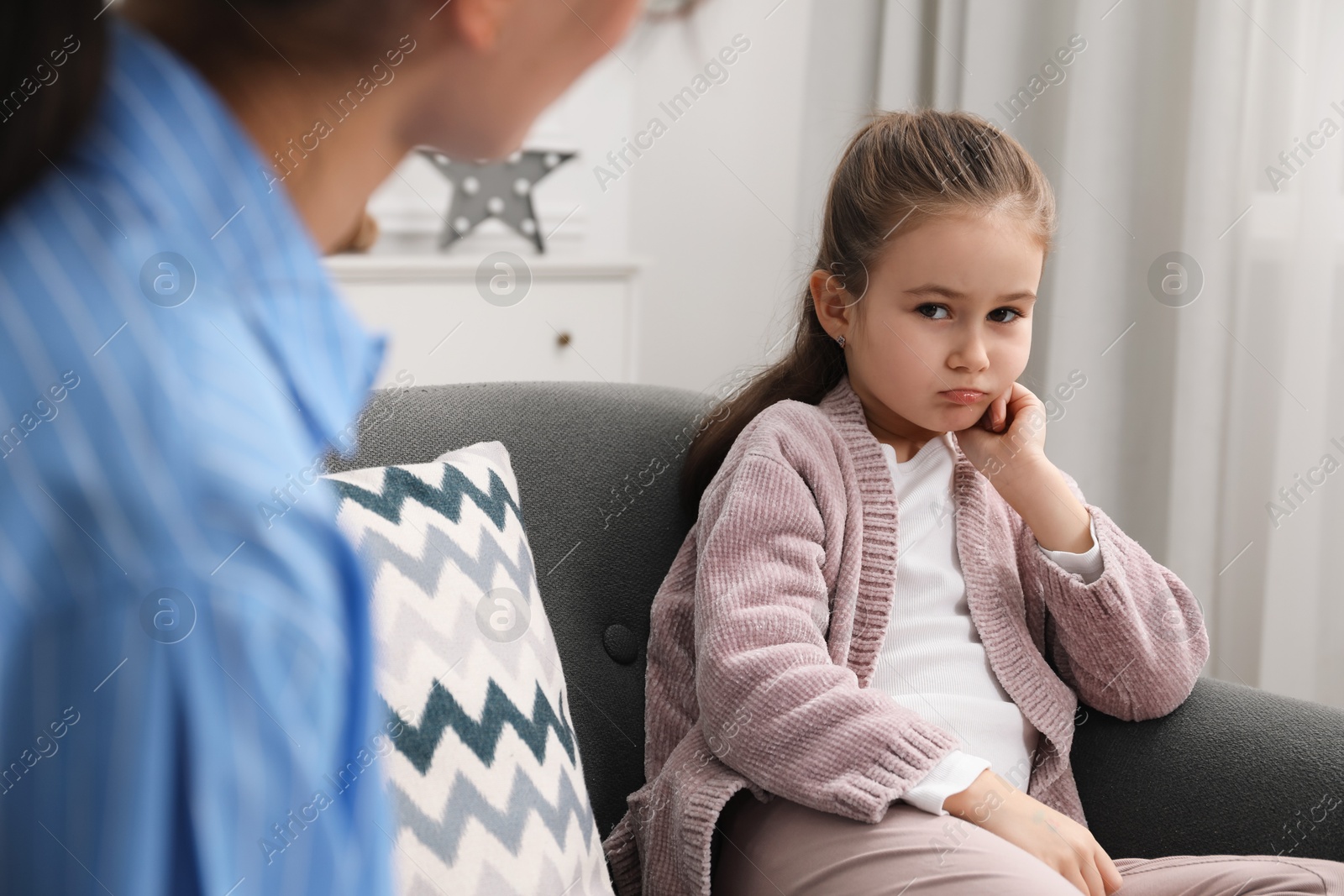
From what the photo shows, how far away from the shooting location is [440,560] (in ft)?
2.91

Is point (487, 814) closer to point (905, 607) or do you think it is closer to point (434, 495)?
point (434, 495)

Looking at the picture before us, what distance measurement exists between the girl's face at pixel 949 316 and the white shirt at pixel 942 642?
87 millimetres

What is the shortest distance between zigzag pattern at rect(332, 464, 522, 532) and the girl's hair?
26 cm

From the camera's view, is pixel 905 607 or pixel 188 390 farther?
pixel 905 607

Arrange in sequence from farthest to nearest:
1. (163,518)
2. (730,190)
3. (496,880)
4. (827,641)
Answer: (730,190) → (827,641) → (496,880) → (163,518)

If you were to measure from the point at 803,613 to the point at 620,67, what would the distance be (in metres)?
0.83

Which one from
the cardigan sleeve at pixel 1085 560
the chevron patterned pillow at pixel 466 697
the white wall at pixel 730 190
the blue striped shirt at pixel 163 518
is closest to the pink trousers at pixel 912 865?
the chevron patterned pillow at pixel 466 697

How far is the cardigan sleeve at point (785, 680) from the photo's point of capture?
908 mm

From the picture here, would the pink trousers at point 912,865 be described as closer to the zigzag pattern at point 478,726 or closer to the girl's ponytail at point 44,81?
the zigzag pattern at point 478,726

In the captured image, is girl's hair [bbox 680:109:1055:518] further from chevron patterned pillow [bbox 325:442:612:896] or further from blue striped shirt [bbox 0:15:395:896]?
blue striped shirt [bbox 0:15:395:896]

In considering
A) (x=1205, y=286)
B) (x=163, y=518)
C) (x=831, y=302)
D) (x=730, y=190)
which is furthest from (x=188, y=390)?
(x=730, y=190)

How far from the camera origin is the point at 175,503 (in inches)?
6.9

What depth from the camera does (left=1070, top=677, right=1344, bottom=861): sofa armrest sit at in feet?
3.31

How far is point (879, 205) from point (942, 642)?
409 millimetres
